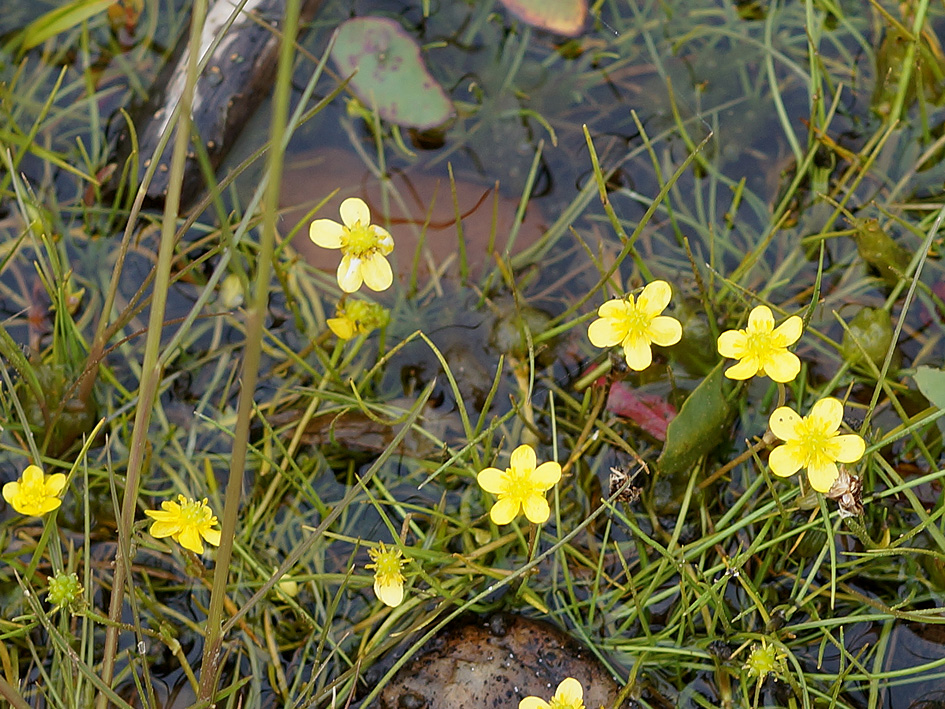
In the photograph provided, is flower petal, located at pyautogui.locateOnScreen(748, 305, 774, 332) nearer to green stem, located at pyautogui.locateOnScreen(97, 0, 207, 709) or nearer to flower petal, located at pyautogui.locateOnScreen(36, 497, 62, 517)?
green stem, located at pyautogui.locateOnScreen(97, 0, 207, 709)

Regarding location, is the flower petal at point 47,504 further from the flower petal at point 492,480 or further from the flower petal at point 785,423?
the flower petal at point 785,423

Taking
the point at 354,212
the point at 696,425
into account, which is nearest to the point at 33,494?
the point at 354,212

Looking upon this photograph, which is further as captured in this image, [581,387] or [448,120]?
[448,120]

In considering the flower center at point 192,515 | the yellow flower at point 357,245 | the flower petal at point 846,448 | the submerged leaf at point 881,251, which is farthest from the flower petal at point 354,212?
the submerged leaf at point 881,251

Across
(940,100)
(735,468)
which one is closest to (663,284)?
(735,468)

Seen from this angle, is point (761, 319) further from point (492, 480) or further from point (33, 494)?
point (33, 494)

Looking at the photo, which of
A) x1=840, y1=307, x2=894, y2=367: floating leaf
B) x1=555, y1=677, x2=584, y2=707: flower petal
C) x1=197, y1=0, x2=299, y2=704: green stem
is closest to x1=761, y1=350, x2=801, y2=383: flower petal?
x1=840, y1=307, x2=894, y2=367: floating leaf

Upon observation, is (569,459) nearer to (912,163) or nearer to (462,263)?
(462,263)
